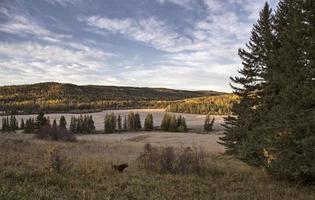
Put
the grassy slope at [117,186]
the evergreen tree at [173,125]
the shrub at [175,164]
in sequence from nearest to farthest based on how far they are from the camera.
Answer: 1. the grassy slope at [117,186]
2. the shrub at [175,164]
3. the evergreen tree at [173,125]

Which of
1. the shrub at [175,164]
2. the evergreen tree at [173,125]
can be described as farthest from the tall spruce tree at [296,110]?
the evergreen tree at [173,125]

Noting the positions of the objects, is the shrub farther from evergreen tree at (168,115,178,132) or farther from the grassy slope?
evergreen tree at (168,115,178,132)

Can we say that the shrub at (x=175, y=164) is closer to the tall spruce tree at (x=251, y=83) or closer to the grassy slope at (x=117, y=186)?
the grassy slope at (x=117, y=186)

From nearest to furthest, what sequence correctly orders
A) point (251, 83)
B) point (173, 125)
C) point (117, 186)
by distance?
1. point (117, 186)
2. point (251, 83)
3. point (173, 125)

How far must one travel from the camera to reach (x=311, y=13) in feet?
38.2

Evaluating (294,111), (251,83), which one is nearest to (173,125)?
(251,83)

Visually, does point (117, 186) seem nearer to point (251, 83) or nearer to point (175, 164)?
point (175, 164)

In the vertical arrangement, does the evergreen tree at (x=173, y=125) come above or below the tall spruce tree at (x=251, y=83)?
below

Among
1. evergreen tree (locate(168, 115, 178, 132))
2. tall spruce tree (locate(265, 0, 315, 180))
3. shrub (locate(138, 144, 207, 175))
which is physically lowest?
evergreen tree (locate(168, 115, 178, 132))

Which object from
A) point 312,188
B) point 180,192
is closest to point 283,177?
point 312,188

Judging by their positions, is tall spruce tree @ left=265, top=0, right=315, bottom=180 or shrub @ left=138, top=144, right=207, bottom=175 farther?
shrub @ left=138, top=144, right=207, bottom=175

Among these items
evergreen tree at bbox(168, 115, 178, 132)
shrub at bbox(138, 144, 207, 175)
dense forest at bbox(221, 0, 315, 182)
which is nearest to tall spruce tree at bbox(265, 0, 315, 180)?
dense forest at bbox(221, 0, 315, 182)

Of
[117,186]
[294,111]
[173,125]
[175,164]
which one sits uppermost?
[294,111]

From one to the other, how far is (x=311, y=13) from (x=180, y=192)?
780cm
